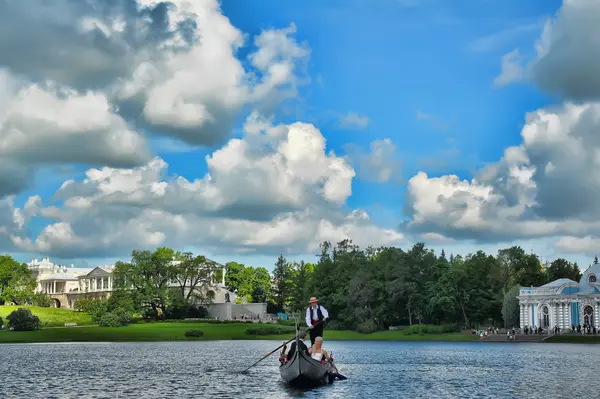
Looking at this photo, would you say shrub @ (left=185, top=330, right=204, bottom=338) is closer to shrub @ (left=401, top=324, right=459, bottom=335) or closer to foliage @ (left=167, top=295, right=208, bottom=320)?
foliage @ (left=167, top=295, right=208, bottom=320)

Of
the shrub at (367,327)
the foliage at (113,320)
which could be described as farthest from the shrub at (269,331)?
the foliage at (113,320)

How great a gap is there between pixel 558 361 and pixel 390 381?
21.9 m

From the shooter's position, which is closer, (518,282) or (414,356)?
(414,356)

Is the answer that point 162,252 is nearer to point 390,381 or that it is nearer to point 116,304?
point 116,304

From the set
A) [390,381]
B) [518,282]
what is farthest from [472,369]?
[518,282]

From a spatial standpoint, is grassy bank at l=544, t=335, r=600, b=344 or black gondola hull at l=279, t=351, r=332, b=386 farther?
grassy bank at l=544, t=335, r=600, b=344

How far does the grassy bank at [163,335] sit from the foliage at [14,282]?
170 feet

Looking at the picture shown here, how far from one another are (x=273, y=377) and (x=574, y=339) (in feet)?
213

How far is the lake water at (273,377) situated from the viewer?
34094mm

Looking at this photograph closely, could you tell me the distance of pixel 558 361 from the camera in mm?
56281

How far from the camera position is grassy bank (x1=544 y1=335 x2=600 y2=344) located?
92625 mm

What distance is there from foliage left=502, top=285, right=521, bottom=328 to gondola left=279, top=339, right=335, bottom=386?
8189 cm

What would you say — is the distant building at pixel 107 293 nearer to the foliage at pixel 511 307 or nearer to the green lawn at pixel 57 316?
the green lawn at pixel 57 316

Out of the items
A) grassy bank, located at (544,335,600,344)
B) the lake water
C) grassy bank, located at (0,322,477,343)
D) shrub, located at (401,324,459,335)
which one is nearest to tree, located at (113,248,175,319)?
grassy bank, located at (0,322,477,343)
